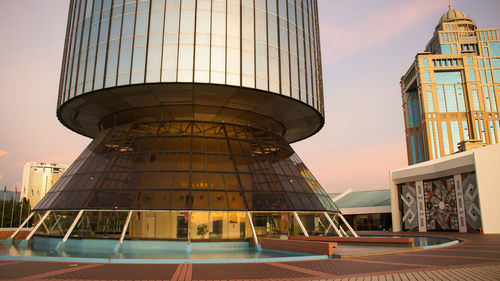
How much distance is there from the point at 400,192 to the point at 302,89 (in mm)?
33255

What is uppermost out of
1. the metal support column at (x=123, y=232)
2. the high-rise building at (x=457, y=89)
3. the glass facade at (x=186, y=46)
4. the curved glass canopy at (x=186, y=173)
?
the high-rise building at (x=457, y=89)

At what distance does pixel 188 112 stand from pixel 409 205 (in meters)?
37.5

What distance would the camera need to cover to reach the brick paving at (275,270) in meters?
11.6

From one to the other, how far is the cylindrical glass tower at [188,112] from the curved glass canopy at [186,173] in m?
0.11

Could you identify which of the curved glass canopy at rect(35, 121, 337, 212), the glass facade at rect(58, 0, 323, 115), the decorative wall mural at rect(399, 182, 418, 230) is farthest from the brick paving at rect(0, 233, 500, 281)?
the decorative wall mural at rect(399, 182, 418, 230)

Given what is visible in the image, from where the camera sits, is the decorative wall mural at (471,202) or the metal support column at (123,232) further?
the decorative wall mural at (471,202)

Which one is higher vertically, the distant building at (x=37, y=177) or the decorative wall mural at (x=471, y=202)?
the distant building at (x=37, y=177)

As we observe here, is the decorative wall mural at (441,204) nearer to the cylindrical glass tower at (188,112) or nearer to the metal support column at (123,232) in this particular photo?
the cylindrical glass tower at (188,112)

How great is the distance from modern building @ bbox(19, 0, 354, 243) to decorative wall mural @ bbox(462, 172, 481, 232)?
2113cm

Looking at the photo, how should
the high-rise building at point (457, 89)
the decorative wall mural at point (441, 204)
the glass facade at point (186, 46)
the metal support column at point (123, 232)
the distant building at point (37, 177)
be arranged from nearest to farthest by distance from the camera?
1. the metal support column at point (123, 232)
2. the glass facade at point (186, 46)
3. the decorative wall mural at point (441, 204)
4. the high-rise building at point (457, 89)
5. the distant building at point (37, 177)

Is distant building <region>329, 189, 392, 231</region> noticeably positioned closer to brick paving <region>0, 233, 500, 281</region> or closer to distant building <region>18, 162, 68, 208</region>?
brick paving <region>0, 233, 500, 281</region>

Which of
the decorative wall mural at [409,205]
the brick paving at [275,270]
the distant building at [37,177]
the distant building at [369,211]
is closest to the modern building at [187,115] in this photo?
the brick paving at [275,270]

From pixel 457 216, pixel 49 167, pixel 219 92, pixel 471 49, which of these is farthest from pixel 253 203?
pixel 49 167

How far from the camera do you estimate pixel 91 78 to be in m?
28.5
